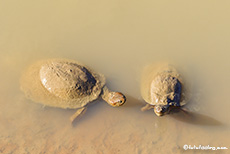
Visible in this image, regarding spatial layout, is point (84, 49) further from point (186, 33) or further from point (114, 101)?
point (186, 33)

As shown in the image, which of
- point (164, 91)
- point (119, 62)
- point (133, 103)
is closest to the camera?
point (164, 91)

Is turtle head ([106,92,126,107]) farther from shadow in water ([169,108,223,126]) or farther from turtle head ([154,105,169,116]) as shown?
shadow in water ([169,108,223,126])

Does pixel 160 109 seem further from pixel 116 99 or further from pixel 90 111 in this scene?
pixel 90 111

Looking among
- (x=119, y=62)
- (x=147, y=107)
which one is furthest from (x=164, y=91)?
(x=119, y=62)

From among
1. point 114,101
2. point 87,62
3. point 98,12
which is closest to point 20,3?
point 98,12

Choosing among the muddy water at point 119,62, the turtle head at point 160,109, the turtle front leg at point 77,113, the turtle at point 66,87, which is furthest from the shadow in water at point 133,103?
the turtle front leg at point 77,113
